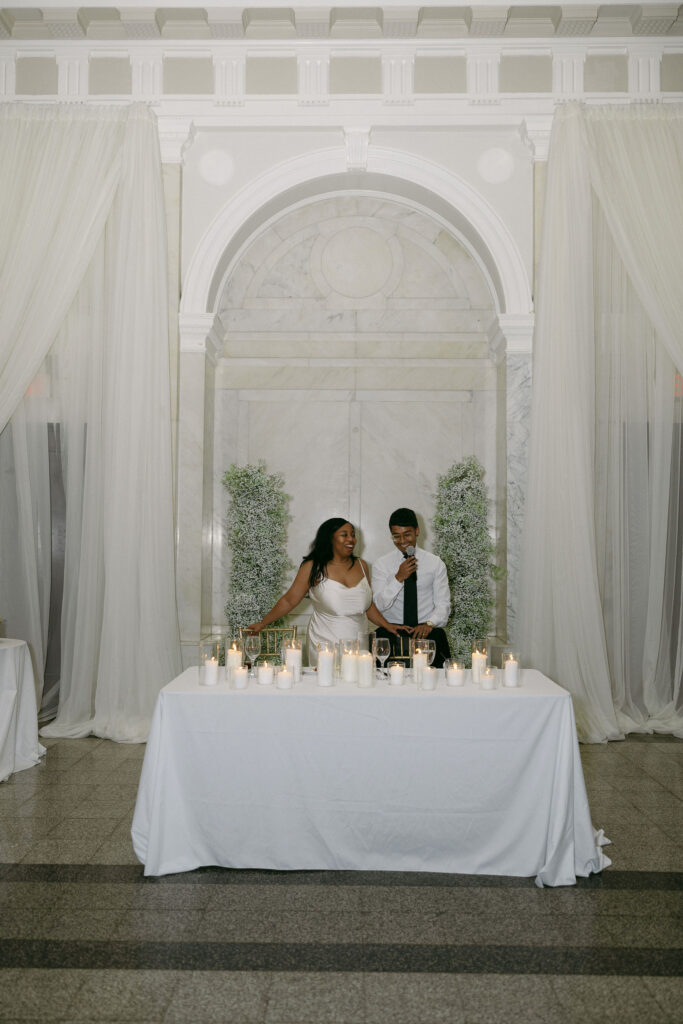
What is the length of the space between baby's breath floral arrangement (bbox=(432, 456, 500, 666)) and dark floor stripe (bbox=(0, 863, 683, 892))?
3.26 metres

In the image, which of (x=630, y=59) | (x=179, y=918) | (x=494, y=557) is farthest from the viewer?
(x=494, y=557)

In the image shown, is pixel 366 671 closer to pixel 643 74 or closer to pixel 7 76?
pixel 643 74

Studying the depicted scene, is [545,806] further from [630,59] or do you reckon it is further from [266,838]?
[630,59]

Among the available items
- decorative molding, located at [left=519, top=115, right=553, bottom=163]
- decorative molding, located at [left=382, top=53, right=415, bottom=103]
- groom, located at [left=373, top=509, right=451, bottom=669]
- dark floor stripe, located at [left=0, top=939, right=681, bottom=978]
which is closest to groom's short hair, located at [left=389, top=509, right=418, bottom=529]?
groom, located at [left=373, top=509, right=451, bottom=669]

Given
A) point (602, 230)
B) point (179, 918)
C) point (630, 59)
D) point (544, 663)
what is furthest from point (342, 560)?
point (630, 59)

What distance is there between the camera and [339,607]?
227 inches

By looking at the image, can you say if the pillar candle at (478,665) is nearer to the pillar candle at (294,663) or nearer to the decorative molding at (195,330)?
the pillar candle at (294,663)

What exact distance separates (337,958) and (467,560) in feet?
14.5

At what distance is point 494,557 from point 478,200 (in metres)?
3.30

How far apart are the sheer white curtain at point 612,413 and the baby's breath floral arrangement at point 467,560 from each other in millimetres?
430

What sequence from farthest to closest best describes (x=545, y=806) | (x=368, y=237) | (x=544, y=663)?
(x=368, y=237), (x=544, y=663), (x=545, y=806)

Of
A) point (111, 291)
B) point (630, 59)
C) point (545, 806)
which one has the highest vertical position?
point (630, 59)

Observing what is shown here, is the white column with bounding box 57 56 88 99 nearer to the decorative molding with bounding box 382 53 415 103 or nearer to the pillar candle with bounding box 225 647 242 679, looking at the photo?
the decorative molding with bounding box 382 53 415 103

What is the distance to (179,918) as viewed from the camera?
3426 mm
